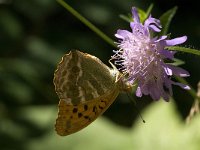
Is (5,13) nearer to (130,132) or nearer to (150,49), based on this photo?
(130,132)

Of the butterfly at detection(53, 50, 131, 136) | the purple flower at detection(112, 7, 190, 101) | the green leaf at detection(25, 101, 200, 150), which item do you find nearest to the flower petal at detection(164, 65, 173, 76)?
the purple flower at detection(112, 7, 190, 101)

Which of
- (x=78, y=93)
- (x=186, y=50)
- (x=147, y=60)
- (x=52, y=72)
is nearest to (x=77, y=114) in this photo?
(x=78, y=93)

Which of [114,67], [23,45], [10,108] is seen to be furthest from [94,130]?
[114,67]

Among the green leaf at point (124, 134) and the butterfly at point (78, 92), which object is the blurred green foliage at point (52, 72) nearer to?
the green leaf at point (124, 134)

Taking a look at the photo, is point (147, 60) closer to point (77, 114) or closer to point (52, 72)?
point (77, 114)

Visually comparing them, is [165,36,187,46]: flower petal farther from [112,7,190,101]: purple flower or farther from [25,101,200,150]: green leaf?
[25,101,200,150]: green leaf

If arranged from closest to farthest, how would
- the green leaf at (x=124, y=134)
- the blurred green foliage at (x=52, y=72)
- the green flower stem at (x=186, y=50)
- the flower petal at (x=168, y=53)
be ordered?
the green flower stem at (x=186, y=50), the flower petal at (x=168, y=53), the green leaf at (x=124, y=134), the blurred green foliage at (x=52, y=72)

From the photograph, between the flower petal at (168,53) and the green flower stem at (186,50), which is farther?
the flower petal at (168,53)

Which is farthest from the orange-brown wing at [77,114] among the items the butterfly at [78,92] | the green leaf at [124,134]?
the green leaf at [124,134]
